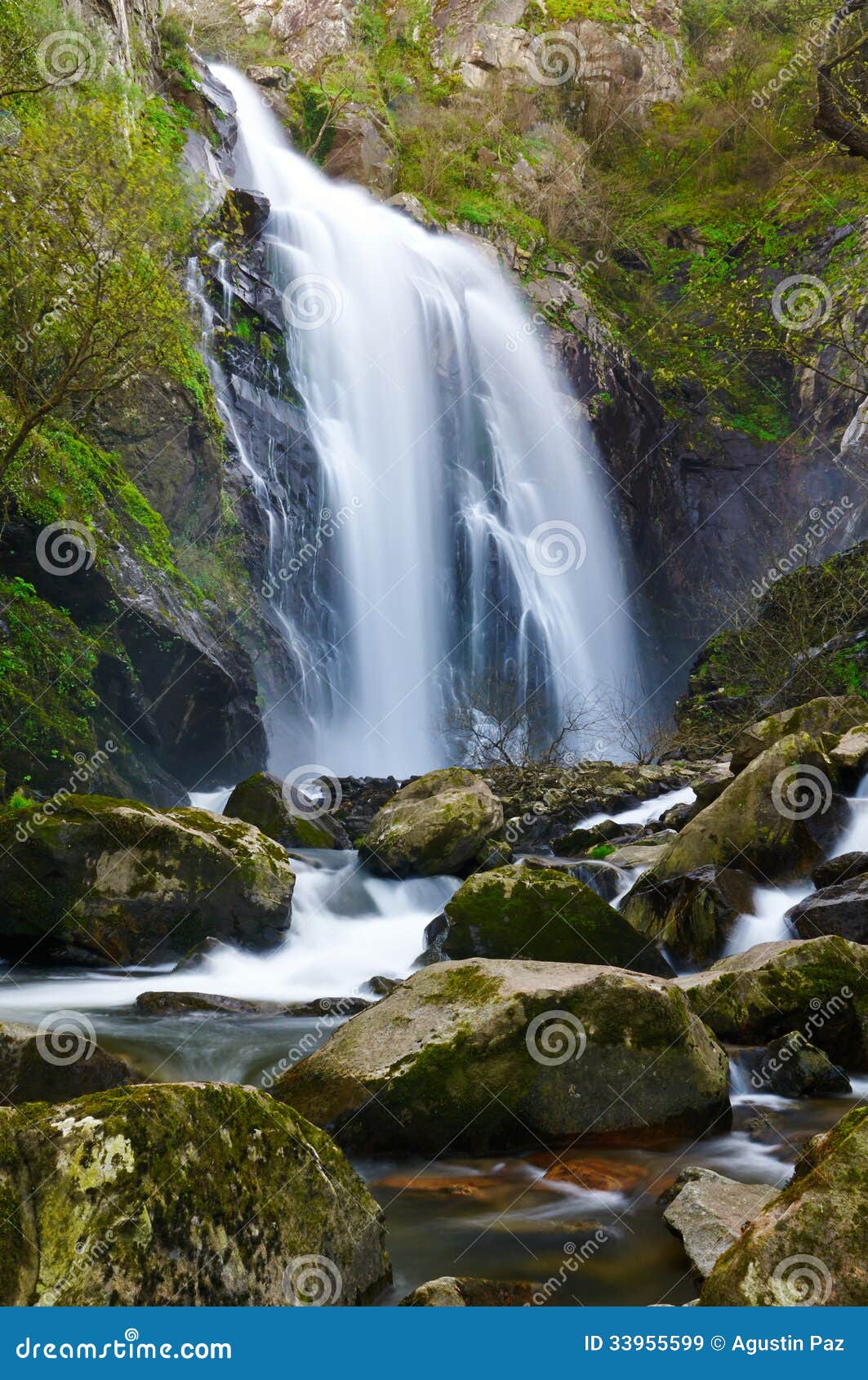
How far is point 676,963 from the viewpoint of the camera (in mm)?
8711

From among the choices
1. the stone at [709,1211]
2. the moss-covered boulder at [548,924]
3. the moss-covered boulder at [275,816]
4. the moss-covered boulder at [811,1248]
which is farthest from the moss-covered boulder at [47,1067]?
the moss-covered boulder at [275,816]

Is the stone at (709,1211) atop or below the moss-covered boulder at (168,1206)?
atop

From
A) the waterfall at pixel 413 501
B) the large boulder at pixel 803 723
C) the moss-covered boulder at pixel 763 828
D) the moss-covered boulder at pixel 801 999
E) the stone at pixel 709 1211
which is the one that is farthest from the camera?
the waterfall at pixel 413 501

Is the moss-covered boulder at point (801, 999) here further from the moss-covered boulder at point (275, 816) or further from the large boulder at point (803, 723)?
the moss-covered boulder at point (275, 816)

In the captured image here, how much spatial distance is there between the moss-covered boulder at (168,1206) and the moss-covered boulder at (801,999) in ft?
11.9

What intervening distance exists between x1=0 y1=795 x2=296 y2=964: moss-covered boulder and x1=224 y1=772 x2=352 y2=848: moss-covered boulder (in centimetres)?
347

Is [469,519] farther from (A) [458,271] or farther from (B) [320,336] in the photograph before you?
(A) [458,271]

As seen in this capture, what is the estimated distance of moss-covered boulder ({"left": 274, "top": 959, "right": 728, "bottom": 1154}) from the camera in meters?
5.12

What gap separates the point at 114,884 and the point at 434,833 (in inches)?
170

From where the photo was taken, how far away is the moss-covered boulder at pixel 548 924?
7527mm

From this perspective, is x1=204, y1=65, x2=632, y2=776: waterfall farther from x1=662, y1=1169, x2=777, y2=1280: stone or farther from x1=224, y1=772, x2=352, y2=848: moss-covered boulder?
x1=662, y1=1169, x2=777, y2=1280: stone

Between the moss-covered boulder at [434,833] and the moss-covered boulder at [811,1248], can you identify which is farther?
the moss-covered boulder at [434,833]

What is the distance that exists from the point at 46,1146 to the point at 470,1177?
271 cm

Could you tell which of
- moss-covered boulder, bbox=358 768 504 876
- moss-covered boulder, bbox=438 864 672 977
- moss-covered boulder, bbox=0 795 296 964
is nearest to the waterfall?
moss-covered boulder, bbox=358 768 504 876
